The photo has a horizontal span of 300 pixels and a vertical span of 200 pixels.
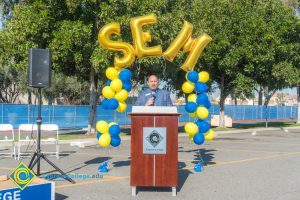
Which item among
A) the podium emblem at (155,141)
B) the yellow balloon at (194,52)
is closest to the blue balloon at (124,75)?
the yellow balloon at (194,52)

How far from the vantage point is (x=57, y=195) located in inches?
271

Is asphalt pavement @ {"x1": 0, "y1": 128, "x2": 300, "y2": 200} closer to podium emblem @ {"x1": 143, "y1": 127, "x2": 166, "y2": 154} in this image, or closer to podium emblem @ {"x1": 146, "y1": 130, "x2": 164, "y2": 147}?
podium emblem @ {"x1": 143, "y1": 127, "x2": 166, "y2": 154}

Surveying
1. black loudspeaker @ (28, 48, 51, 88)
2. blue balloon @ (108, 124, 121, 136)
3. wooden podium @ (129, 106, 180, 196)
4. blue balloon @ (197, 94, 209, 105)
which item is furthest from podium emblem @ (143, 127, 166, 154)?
black loudspeaker @ (28, 48, 51, 88)

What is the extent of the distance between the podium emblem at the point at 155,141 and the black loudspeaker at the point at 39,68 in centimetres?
258

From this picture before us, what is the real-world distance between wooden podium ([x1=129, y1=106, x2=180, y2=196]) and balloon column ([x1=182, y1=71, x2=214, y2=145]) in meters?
1.84

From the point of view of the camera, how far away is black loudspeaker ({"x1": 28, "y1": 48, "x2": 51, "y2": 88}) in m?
8.36

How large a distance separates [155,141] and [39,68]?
2.93 metres

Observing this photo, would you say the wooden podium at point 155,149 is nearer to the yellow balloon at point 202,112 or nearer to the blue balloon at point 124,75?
the yellow balloon at point 202,112

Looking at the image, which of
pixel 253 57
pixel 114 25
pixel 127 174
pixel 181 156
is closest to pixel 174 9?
pixel 253 57

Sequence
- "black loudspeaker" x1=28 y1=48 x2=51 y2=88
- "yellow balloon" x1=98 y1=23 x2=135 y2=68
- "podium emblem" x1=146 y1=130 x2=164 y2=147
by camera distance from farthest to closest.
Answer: "yellow balloon" x1=98 y1=23 x2=135 y2=68 → "black loudspeaker" x1=28 y1=48 x2=51 y2=88 → "podium emblem" x1=146 y1=130 x2=164 y2=147

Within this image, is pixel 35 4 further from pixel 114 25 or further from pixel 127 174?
pixel 127 174

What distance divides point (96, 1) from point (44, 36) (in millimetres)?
2675

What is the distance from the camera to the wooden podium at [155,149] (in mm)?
7160

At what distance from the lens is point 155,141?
7160mm
